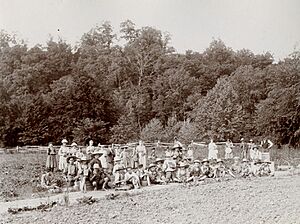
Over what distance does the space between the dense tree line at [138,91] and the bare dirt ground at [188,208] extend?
8.17 m

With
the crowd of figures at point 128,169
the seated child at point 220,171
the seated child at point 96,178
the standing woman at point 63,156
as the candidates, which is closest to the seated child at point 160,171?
the crowd of figures at point 128,169

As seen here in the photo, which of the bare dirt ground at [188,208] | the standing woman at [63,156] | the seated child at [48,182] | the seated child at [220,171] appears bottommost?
the bare dirt ground at [188,208]

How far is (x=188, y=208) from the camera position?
674cm

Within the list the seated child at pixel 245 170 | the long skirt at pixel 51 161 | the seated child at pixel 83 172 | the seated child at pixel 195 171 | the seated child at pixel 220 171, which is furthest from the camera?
the seated child at pixel 245 170

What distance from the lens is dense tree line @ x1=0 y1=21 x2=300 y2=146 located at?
16.1 meters

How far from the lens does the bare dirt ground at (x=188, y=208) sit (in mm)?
6078

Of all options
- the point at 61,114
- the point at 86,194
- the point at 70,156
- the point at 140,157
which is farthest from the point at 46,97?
the point at 86,194

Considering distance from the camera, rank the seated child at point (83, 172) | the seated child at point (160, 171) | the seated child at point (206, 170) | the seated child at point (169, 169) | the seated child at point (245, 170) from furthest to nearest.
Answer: the seated child at point (245, 170) → the seated child at point (206, 170) → the seated child at point (169, 169) → the seated child at point (160, 171) → the seated child at point (83, 172)

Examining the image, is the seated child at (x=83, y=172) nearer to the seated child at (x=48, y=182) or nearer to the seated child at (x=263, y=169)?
the seated child at (x=48, y=182)

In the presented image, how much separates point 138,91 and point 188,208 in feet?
55.1

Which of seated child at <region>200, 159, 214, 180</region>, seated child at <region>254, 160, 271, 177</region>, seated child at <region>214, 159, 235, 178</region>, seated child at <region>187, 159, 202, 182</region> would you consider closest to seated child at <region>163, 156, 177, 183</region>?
seated child at <region>187, 159, 202, 182</region>

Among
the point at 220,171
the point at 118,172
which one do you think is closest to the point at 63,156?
the point at 118,172

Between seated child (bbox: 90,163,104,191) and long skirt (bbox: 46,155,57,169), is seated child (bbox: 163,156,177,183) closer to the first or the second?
seated child (bbox: 90,163,104,191)

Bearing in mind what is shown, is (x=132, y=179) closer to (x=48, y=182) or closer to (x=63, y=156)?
(x=48, y=182)
